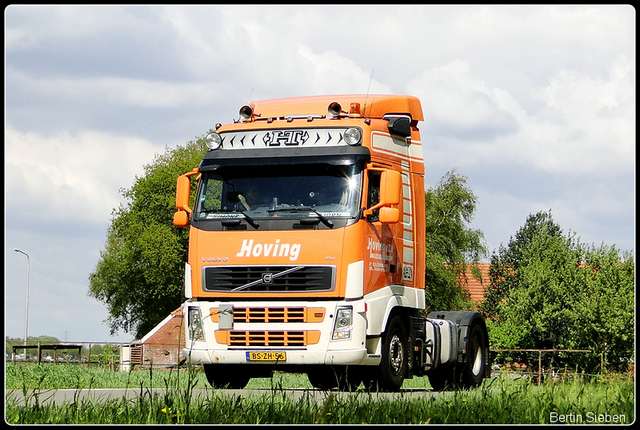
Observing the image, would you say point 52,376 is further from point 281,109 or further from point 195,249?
point 281,109

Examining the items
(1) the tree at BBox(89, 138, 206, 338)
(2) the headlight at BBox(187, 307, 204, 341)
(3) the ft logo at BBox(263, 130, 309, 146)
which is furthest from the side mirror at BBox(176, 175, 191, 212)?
(1) the tree at BBox(89, 138, 206, 338)

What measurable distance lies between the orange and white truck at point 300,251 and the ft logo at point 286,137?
2 cm

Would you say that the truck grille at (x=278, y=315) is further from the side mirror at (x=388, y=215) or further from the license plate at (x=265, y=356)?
the side mirror at (x=388, y=215)

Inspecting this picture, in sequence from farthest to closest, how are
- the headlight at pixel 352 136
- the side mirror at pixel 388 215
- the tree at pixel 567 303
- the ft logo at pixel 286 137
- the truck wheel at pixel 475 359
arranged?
the tree at pixel 567 303, the truck wheel at pixel 475 359, the ft logo at pixel 286 137, the headlight at pixel 352 136, the side mirror at pixel 388 215

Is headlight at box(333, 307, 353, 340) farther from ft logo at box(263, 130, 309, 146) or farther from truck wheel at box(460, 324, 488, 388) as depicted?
truck wheel at box(460, 324, 488, 388)

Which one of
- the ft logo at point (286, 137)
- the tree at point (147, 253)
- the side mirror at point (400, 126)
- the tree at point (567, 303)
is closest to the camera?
the ft logo at point (286, 137)

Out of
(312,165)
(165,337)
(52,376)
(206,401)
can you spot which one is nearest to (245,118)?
(312,165)

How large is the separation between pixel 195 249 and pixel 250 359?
1705 millimetres

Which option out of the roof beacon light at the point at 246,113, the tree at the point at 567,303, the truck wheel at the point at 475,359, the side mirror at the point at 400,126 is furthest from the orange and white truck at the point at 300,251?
the tree at the point at 567,303

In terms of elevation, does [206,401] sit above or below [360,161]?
below

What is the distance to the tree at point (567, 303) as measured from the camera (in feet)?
198

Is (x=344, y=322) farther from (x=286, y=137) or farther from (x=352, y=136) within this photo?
(x=286, y=137)

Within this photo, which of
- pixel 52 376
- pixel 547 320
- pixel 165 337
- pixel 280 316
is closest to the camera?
pixel 280 316

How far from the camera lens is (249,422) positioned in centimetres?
696
